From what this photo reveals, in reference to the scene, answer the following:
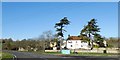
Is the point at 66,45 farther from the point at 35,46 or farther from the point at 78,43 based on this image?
the point at 35,46

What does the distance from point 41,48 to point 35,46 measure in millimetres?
4880

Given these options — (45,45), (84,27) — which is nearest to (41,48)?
(45,45)

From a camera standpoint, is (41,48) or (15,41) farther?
(15,41)

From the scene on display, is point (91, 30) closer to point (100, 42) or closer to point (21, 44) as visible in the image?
point (100, 42)

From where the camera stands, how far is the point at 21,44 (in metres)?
120

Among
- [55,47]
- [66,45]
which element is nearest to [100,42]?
[55,47]

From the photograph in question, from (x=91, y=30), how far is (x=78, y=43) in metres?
48.1

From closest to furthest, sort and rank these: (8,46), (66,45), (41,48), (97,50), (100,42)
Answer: (97,50), (100,42), (41,48), (8,46), (66,45)

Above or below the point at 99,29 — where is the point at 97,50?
below

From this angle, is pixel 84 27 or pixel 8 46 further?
pixel 8 46

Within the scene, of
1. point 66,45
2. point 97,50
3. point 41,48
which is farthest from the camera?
point 66,45

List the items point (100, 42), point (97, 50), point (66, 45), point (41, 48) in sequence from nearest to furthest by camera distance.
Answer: point (97, 50), point (100, 42), point (41, 48), point (66, 45)

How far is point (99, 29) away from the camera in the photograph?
274ft

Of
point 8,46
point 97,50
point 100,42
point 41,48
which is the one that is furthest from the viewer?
point 8,46
